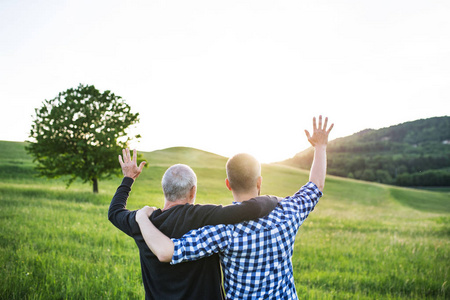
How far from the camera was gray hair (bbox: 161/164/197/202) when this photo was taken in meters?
2.48

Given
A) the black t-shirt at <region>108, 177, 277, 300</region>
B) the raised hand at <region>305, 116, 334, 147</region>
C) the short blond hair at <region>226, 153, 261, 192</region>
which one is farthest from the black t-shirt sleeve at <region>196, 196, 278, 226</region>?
the raised hand at <region>305, 116, 334, 147</region>

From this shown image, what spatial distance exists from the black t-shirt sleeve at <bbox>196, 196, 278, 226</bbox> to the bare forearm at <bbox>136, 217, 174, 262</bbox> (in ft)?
0.99

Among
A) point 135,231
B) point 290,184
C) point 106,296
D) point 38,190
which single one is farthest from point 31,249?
point 290,184

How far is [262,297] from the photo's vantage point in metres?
2.42

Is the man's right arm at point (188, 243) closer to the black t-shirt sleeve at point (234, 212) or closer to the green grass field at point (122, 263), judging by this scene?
the black t-shirt sleeve at point (234, 212)

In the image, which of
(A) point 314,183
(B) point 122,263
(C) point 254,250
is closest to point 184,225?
(C) point 254,250

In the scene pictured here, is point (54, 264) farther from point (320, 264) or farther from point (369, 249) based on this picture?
point (369, 249)

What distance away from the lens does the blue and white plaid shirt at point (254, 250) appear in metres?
2.27

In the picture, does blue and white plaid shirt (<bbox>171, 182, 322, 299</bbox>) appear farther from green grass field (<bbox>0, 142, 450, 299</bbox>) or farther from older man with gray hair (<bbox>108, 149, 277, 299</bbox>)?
green grass field (<bbox>0, 142, 450, 299</bbox>)

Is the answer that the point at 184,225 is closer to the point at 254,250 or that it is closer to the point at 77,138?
the point at 254,250

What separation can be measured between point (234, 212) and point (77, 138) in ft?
74.7

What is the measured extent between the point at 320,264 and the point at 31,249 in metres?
6.52

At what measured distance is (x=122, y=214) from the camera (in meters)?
2.70

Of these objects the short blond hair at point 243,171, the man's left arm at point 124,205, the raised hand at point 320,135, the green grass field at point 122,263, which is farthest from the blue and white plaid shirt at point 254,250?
the green grass field at point 122,263
